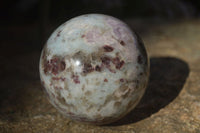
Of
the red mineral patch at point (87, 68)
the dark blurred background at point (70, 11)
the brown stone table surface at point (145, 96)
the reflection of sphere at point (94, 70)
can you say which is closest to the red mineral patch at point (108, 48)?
the reflection of sphere at point (94, 70)

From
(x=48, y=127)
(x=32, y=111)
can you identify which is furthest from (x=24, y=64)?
(x=48, y=127)

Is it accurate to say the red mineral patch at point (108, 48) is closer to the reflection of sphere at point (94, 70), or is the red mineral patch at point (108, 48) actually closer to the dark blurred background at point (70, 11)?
the reflection of sphere at point (94, 70)

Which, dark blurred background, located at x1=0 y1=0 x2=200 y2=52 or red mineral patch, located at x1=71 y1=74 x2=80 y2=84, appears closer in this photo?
red mineral patch, located at x1=71 y1=74 x2=80 y2=84

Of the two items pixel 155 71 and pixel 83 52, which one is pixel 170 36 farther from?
pixel 83 52

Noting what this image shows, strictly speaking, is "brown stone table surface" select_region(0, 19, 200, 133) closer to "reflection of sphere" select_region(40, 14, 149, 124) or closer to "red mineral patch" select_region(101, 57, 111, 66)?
"reflection of sphere" select_region(40, 14, 149, 124)

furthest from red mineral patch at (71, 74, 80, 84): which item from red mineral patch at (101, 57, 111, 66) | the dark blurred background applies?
→ the dark blurred background
